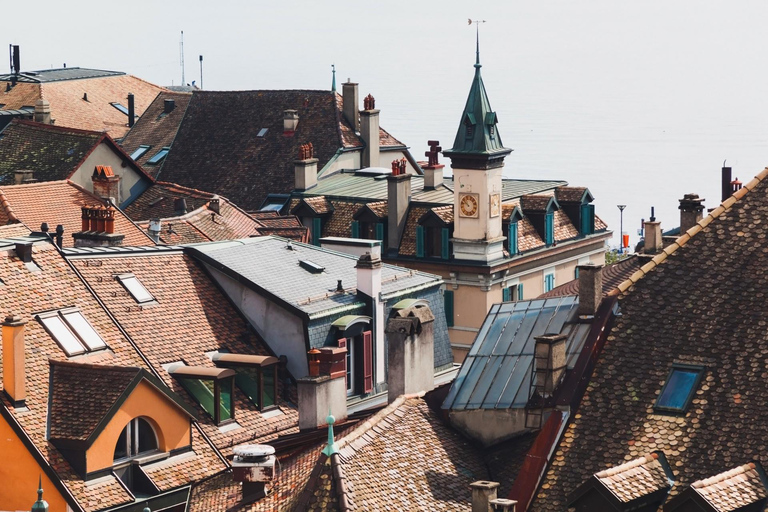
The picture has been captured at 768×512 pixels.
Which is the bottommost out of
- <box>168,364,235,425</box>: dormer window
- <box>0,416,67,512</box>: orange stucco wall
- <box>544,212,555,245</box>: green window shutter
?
<box>0,416,67,512</box>: orange stucco wall

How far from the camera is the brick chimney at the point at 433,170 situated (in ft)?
261

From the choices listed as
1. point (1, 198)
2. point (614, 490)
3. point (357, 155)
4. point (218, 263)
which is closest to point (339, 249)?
point (218, 263)

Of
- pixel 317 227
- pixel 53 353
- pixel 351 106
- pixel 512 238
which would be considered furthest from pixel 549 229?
pixel 53 353

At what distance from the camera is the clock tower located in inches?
2926

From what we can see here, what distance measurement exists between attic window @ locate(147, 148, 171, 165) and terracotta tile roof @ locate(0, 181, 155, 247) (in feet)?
117

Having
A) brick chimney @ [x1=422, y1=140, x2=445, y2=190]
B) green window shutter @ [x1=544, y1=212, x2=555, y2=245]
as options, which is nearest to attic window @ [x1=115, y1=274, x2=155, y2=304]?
green window shutter @ [x1=544, y1=212, x2=555, y2=245]

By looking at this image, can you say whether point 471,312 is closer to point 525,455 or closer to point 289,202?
point 289,202

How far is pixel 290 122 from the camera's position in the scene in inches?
3533

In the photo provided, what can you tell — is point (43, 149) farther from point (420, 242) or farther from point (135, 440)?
point (135, 440)

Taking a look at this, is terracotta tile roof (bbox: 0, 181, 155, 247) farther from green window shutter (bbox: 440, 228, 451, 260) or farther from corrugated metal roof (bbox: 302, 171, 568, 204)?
corrugated metal roof (bbox: 302, 171, 568, 204)

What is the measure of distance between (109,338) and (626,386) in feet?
37.2

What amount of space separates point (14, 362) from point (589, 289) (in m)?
10.8

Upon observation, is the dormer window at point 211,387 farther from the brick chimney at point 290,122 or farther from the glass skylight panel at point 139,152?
the glass skylight panel at point 139,152

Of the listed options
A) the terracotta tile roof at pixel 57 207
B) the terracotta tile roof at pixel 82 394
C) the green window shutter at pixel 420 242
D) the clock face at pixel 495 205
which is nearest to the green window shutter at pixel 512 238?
the clock face at pixel 495 205
